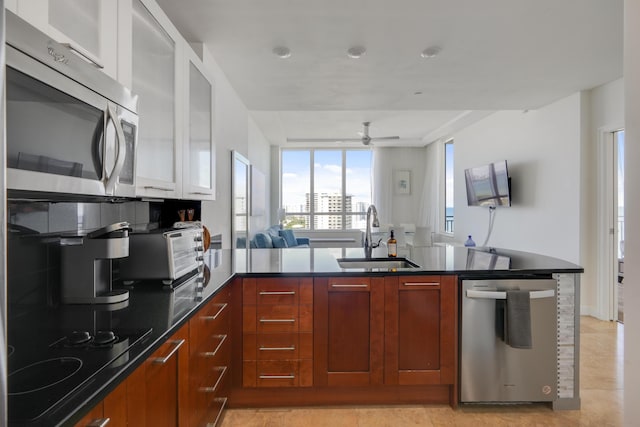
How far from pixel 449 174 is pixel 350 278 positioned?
601 cm

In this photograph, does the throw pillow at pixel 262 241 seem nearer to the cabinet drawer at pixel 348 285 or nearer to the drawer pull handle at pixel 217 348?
the cabinet drawer at pixel 348 285

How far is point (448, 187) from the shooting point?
24.2 ft

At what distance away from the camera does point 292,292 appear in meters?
2.01

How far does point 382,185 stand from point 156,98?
6.94 m

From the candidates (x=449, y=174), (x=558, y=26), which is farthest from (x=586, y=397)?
(x=449, y=174)

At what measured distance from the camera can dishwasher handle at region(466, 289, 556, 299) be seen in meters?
1.95

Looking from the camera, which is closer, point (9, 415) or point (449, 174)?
point (9, 415)

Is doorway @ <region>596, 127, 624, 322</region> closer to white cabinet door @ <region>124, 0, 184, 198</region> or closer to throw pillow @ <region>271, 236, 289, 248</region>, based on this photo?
throw pillow @ <region>271, 236, 289, 248</region>

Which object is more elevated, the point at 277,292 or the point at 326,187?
the point at 326,187

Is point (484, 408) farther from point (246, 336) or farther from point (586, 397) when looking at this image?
point (246, 336)

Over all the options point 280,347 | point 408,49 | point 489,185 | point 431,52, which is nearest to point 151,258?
point 280,347

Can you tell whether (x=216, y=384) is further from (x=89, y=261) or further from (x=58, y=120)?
(x=58, y=120)

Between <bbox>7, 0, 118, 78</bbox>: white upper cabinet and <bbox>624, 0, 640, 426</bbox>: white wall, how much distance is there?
5.55 feet

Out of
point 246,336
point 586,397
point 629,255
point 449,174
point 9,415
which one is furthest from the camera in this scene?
point 449,174
